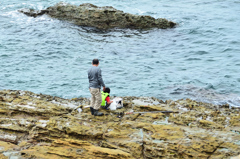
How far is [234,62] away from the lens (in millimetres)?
20000

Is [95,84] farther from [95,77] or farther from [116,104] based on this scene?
[116,104]

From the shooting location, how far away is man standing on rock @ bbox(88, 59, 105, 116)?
9820 millimetres

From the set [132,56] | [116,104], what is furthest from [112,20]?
[116,104]

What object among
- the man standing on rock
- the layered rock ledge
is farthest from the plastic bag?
the layered rock ledge

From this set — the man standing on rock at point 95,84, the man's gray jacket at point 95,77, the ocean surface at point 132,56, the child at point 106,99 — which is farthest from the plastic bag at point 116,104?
the ocean surface at point 132,56

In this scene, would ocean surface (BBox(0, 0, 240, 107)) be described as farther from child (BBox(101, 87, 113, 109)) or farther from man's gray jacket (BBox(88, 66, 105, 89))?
man's gray jacket (BBox(88, 66, 105, 89))

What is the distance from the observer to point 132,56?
2094 cm

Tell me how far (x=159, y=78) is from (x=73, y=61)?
687cm

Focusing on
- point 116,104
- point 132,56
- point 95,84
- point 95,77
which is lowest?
point 116,104

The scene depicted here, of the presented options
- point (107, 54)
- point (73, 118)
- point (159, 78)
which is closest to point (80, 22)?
point (107, 54)

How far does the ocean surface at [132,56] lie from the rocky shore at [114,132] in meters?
4.57

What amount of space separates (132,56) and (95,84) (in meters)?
11.4

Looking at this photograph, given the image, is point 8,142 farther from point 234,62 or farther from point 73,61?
point 234,62

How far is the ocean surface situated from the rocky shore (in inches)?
180
